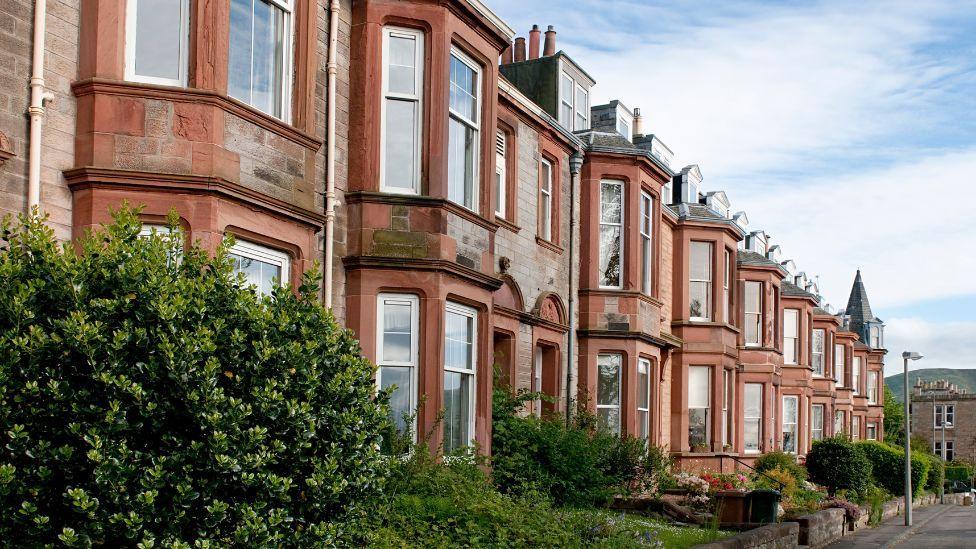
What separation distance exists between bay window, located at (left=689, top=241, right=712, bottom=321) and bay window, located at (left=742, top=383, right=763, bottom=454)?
22.4ft

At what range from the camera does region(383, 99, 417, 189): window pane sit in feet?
48.6

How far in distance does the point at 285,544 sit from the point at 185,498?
1042 mm

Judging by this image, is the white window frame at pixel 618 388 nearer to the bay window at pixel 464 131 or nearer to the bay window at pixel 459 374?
the bay window at pixel 459 374

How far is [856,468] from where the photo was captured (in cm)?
3547

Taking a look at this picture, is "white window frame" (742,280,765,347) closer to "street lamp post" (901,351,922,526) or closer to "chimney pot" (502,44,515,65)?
"street lamp post" (901,351,922,526)

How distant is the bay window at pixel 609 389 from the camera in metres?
24.2

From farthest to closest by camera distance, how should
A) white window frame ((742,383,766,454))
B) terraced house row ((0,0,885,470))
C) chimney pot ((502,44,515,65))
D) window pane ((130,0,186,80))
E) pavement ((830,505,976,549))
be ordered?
white window frame ((742,383,766,454)), chimney pot ((502,44,515,65)), pavement ((830,505,976,549)), window pane ((130,0,186,80)), terraced house row ((0,0,885,470))

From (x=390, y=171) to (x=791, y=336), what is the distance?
33121mm

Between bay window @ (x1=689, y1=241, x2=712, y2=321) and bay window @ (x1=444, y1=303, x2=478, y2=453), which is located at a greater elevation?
bay window @ (x1=689, y1=241, x2=712, y2=321)

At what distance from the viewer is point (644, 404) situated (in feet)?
83.8

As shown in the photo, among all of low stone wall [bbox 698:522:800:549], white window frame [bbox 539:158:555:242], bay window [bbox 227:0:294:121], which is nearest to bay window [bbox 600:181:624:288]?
white window frame [bbox 539:158:555:242]

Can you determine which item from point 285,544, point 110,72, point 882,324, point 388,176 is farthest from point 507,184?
point 882,324

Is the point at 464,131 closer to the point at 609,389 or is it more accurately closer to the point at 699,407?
the point at 609,389

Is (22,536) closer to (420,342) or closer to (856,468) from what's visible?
(420,342)
